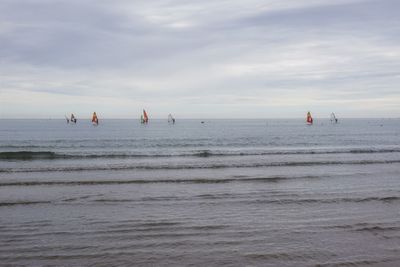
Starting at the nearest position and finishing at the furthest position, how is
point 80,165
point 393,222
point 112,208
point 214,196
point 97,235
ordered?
1. point 97,235
2. point 393,222
3. point 112,208
4. point 214,196
5. point 80,165

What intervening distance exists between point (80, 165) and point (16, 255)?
16.4 m

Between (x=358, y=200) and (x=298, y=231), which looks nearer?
(x=298, y=231)

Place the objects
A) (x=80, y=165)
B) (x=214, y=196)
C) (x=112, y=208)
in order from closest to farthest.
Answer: (x=112, y=208) < (x=214, y=196) < (x=80, y=165)

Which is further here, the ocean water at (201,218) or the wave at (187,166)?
the wave at (187,166)

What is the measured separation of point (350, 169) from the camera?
66.8 ft

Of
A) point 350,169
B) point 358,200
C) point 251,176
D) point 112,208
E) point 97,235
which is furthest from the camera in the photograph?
point 350,169

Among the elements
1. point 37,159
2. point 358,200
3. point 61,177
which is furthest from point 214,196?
point 37,159

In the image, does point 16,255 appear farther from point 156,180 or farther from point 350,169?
point 350,169

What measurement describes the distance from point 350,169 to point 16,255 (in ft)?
56.3

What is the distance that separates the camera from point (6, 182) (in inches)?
661

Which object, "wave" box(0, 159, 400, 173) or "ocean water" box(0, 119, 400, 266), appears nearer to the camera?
"ocean water" box(0, 119, 400, 266)

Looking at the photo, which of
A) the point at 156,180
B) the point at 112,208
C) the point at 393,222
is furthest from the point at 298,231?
the point at 156,180

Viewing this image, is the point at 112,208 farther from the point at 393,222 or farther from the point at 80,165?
the point at 80,165

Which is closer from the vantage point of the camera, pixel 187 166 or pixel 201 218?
pixel 201 218
